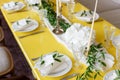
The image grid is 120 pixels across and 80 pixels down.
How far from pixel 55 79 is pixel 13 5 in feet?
3.56

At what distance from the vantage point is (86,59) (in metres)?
1.16

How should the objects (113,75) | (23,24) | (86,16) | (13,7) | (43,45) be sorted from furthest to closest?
(13,7) → (86,16) → (23,24) → (43,45) → (113,75)

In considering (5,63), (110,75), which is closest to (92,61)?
(110,75)

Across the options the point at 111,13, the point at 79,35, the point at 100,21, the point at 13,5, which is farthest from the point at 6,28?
the point at 79,35

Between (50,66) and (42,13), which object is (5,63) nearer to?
(42,13)

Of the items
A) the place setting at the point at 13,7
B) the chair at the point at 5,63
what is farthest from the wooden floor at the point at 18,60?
the place setting at the point at 13,7

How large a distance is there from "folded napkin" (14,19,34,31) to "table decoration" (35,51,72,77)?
474mm

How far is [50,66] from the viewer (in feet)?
3.55

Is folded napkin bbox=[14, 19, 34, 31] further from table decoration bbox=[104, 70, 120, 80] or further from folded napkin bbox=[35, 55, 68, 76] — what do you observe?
table decoration bbox=[104, 70, 120, 80]

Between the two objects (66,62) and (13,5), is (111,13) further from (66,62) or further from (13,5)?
(66,62)

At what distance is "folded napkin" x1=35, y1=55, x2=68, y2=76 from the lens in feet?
3.53

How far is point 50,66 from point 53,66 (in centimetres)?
2


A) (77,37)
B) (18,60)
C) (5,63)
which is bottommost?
(18,60)

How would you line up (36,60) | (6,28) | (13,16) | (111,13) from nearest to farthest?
(36,60) → (13,16) → (111,13) → (6,28)
